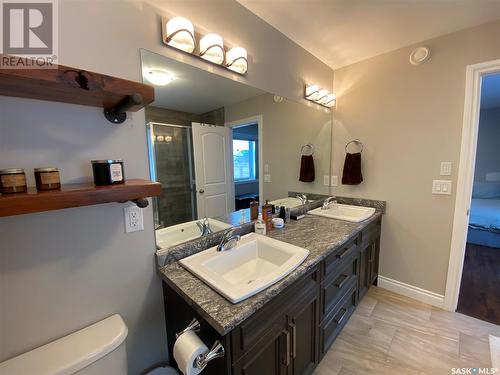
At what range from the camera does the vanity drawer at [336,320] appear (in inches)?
55.7

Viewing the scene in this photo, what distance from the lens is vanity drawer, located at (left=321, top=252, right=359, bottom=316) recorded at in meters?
1.37

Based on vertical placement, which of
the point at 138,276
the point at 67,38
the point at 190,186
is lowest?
the point at 138,276

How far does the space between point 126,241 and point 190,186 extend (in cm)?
46

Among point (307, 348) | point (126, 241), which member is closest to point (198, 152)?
point (126, 241)

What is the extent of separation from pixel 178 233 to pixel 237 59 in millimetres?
1162

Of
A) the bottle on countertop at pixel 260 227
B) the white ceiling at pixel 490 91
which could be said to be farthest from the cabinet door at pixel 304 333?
the white ceiling at pixel 490 91

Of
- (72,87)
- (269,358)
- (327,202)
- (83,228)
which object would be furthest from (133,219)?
(327,202)

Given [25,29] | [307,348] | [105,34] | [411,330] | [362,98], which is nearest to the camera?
[25,29]

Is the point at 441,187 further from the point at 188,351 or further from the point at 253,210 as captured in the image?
the point at 188,351

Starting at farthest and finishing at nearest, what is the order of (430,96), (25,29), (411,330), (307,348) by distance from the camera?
1. (430,96)
2. (411,330)
3. (307,348)
4. (25,29)

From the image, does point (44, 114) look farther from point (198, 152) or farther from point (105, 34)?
point (198, 152)

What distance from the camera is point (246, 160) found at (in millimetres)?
1735

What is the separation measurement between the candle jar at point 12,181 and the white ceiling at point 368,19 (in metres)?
1.55

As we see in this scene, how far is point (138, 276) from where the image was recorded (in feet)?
3.54
